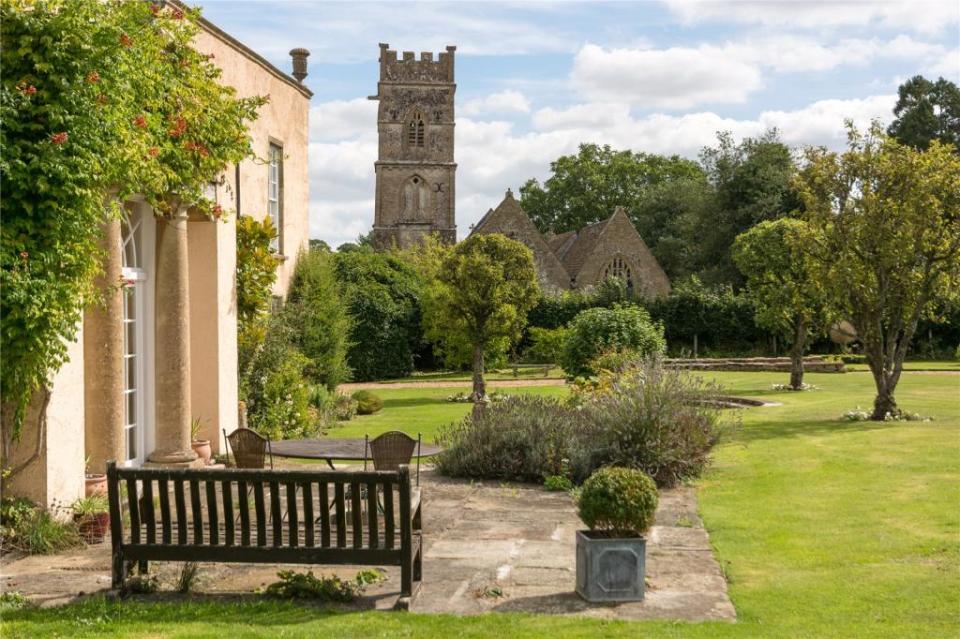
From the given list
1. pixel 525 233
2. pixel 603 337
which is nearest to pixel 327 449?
pixel 603 337

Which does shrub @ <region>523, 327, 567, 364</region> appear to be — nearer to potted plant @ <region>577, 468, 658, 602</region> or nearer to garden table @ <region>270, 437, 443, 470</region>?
garden table @ <region>270, 437, 443, 470</region>

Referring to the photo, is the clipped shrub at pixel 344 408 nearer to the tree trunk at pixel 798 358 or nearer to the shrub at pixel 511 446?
the shrub at pixel 511 446

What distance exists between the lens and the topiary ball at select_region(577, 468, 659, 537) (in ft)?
22.0

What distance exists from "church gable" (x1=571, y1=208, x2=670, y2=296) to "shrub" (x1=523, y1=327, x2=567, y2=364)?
40.4ft

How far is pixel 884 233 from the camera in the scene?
60.2 feet

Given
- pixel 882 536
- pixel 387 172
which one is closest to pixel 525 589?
pixel 882 536

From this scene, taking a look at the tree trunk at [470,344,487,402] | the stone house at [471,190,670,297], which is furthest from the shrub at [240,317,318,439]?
the stone house at [471,190,670,297]

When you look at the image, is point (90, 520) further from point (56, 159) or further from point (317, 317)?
point (317, 317)

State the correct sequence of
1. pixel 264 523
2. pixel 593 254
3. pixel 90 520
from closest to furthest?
1. pixel 264 523
2. pixel 90 520
3. pixel 593 254

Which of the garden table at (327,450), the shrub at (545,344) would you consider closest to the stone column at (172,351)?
A: the garden table at (327,450)

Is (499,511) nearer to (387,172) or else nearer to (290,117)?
(290,117)

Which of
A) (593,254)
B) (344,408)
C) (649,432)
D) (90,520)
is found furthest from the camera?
(593,254)

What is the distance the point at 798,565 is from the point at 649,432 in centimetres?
408

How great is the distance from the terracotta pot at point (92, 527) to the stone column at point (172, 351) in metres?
2.32
